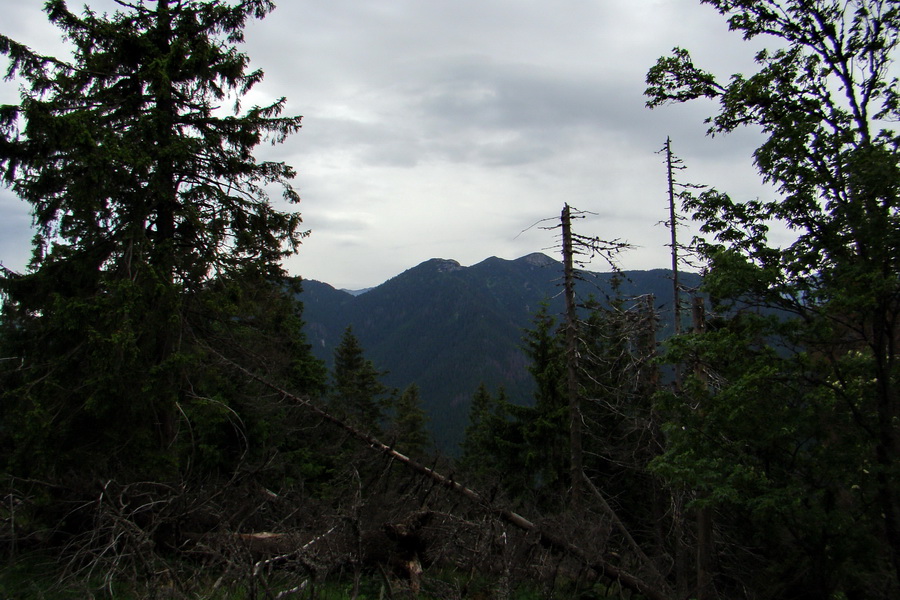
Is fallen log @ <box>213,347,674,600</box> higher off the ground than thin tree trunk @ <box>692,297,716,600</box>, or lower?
higher

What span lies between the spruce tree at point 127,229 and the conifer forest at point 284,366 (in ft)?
Answer: 0.16

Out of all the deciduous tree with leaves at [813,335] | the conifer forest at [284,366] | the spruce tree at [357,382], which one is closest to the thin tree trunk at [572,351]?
the conifer forest at [284,366]

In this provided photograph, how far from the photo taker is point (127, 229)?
9289 millimetres

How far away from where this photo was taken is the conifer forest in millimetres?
6484

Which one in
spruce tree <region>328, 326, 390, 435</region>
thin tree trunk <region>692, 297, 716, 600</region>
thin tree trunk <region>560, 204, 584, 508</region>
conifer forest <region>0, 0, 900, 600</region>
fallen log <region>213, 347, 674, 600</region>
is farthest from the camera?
spruce tree <region>328, 326, 390, 435</region>

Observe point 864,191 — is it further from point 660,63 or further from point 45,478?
point 45,478

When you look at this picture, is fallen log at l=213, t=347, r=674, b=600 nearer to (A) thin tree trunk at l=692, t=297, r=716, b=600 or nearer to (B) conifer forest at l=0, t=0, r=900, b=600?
(B) conifer forest at l=0, t=0, r=900, b=600

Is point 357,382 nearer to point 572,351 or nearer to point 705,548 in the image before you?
point 572,351

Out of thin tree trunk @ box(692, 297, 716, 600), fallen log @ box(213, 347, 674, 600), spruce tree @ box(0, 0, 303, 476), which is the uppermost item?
spruce tree @ box(0, 0, 303, 476)

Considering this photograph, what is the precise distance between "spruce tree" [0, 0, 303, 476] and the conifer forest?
0.05 meters

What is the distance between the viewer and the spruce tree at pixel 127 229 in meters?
8.30

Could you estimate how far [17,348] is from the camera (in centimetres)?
936

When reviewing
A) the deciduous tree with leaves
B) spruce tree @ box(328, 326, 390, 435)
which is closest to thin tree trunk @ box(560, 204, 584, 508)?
the deciduous tree with leaves

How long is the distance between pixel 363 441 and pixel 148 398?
14.2 ft
